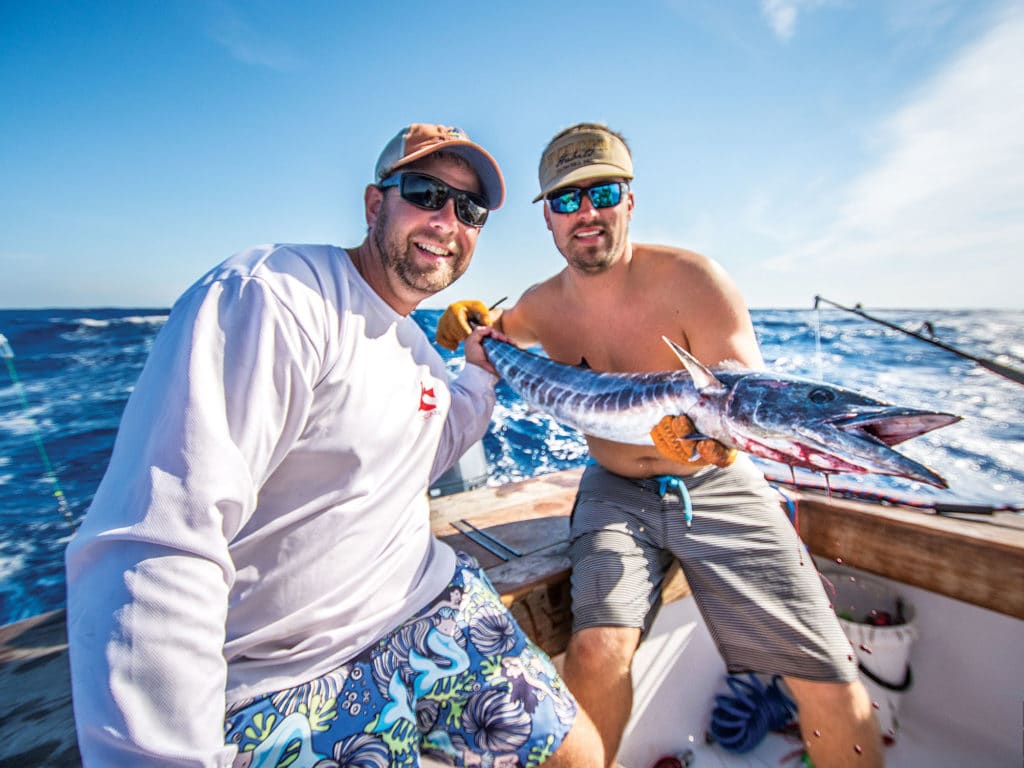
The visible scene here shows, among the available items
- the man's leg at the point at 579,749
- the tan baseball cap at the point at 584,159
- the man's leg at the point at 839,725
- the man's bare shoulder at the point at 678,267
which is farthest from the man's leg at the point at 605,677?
the tan baseball cap at the point at 584,159

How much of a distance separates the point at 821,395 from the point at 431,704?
1.85 m

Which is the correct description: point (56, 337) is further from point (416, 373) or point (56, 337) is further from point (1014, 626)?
point (1014, 626)

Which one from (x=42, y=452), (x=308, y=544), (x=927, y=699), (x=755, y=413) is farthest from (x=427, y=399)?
(x=42, y=452)

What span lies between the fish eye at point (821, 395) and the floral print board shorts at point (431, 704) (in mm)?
1481

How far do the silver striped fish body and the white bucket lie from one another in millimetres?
1382

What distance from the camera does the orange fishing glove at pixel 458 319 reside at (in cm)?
364

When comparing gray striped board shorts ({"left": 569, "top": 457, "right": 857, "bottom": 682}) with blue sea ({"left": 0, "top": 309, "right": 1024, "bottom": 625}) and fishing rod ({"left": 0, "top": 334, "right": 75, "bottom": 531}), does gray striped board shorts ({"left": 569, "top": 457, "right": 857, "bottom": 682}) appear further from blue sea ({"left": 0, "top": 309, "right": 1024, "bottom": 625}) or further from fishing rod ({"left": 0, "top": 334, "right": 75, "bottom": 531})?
fishing rod ({"left": 0, "top": 334, "right": 75, "bottom": 531})

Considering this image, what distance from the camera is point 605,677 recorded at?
2.00 meters

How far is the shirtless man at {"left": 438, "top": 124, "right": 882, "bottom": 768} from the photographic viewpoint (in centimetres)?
198

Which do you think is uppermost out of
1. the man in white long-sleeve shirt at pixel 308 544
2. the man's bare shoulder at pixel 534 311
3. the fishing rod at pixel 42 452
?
the man's bare shoulder at pixel 534 311

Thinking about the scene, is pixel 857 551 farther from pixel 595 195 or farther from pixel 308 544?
pixel 308 544

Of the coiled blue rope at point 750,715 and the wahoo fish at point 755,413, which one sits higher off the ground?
the wahoo fish at point 755,413

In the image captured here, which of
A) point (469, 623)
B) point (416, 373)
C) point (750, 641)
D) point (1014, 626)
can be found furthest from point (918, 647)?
point (416, 373)

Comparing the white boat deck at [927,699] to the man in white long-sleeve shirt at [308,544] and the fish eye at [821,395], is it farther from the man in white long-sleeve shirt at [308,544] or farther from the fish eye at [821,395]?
the fish eye at [821,395]
